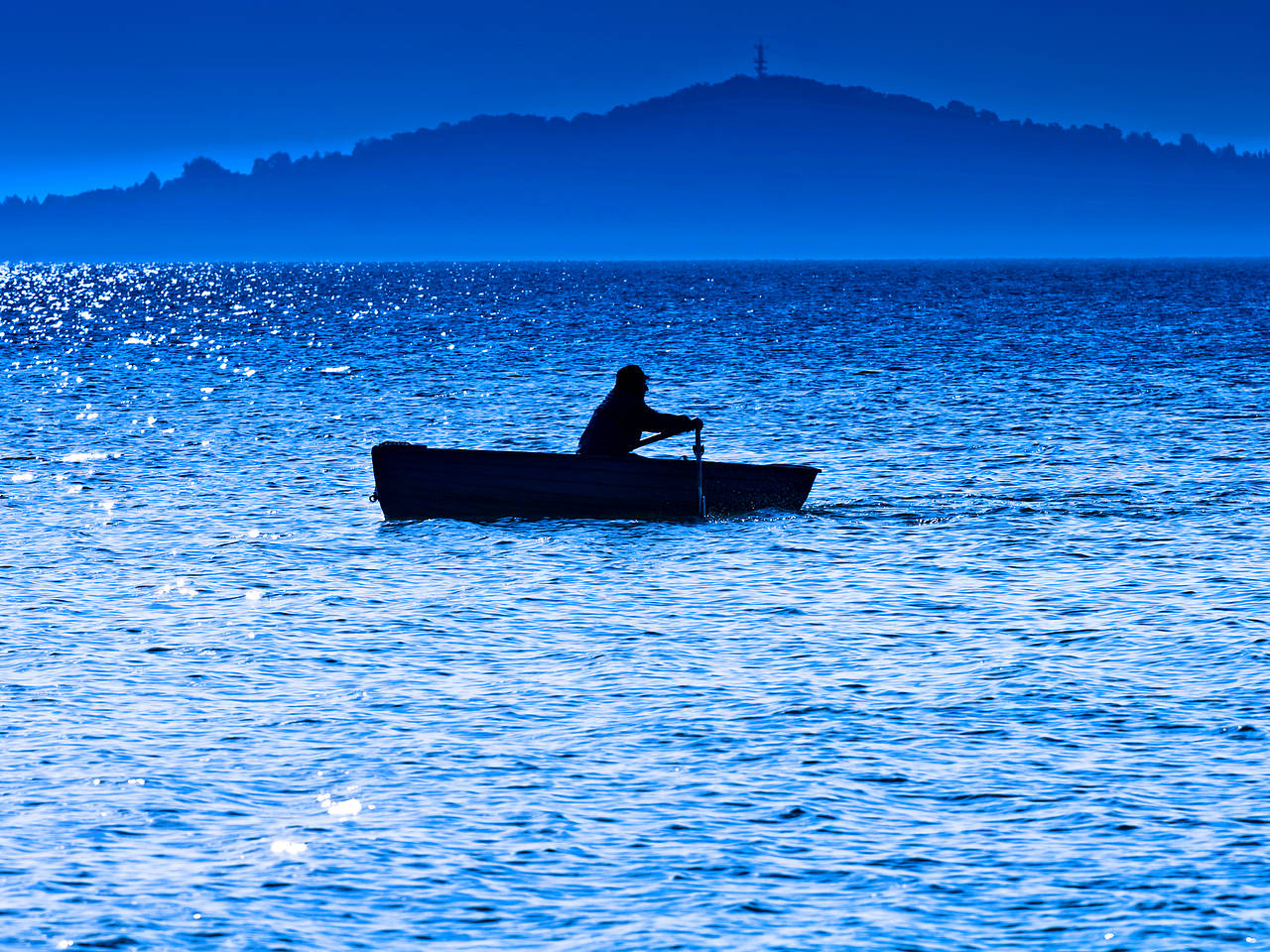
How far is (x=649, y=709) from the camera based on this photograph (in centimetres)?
1276

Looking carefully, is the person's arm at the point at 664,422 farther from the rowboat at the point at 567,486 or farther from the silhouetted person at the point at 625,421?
the rowboat at the point at 567,486

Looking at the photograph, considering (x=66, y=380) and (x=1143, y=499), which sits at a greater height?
(x=66, y=380)

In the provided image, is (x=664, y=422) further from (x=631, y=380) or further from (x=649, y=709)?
(x=649, y=709)

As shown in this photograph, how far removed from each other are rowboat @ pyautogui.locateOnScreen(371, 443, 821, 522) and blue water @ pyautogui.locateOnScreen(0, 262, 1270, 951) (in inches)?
16.0

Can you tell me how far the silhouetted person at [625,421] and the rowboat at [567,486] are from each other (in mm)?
285

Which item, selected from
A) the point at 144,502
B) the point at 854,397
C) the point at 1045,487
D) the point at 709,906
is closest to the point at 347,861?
the point at 709,906

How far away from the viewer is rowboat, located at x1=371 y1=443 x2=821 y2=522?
22031 millimetres

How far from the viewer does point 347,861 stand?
9.48 meters

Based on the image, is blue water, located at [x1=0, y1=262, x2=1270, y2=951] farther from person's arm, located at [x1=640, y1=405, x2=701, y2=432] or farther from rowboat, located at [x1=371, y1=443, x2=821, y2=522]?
person's arm, located at [x1=640, y1=405, x2=701, y2=432]

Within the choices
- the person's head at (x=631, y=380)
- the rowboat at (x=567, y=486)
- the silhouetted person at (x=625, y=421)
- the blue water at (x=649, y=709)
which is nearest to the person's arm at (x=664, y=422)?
the silhouetted person at (x=625, y=421)

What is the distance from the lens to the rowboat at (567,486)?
22.0 metres

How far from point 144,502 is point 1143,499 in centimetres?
1521

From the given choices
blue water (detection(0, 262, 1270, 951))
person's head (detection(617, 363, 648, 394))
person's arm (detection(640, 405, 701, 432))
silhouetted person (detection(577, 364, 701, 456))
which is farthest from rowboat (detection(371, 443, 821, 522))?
person's head (detection(617, 363, 648, 394))

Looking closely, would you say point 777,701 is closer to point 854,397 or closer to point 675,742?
point 675,742
